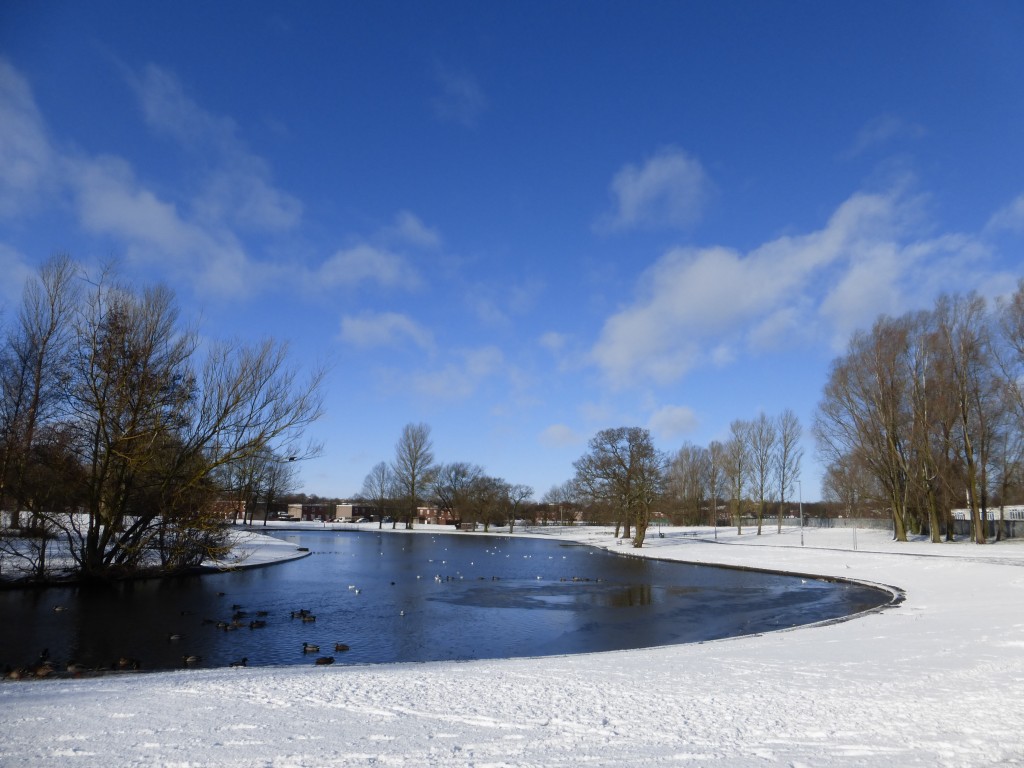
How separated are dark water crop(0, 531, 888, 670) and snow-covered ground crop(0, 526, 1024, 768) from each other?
12.0ft

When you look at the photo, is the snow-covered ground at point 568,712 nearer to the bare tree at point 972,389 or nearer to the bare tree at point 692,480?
the bare tree at point 972,389

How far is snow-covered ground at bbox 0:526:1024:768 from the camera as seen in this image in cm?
532

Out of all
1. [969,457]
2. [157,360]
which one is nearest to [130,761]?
[157,360]

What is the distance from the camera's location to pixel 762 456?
228 ft

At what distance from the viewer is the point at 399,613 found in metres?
18.4

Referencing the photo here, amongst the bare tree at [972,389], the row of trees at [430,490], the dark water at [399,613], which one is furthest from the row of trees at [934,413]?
the row of trees at [430,490]

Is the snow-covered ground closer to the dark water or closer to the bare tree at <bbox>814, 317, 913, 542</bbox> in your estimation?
the dark water

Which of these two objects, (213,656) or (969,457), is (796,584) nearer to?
(969,457)

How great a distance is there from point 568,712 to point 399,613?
41.6 feet

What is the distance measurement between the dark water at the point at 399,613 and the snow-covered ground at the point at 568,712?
12.0ft

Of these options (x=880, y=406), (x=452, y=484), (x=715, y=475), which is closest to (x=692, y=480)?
(x=715, y=475)

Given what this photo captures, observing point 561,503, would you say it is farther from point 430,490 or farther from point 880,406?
point 880,406

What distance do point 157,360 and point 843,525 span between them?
218 ft

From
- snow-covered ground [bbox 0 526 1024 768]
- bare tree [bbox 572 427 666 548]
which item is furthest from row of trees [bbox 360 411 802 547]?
snow-covered ground [bbox 0 526 1024 768]
